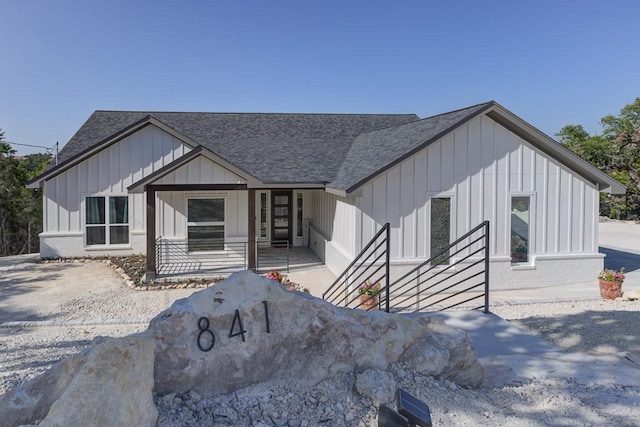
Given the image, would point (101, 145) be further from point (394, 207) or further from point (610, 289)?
point (610, 289)

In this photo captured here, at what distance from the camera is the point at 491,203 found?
38.7ft

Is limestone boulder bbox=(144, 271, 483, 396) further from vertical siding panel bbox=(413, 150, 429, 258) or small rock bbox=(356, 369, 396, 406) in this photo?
vertical siding panel bbox=(413, 150, 429, 258)

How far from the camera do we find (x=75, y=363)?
285 centimetres

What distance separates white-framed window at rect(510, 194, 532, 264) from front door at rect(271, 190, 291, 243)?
A: 8.66 metres

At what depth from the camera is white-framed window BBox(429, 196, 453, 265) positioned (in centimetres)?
1159

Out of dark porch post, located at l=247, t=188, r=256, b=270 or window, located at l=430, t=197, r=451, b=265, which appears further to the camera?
dark porch post, located at l=247, t=188, r=256, b=270

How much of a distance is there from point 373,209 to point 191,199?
6.63 metres

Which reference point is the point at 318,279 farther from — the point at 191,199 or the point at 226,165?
the point at 191,199

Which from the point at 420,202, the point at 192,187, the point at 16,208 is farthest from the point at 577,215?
the point at 16,208

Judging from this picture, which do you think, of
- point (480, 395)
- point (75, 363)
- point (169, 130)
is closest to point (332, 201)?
point (169, 130)

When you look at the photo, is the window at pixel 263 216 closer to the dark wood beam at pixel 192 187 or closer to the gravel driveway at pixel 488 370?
the dark wood beam at pixel 192 187

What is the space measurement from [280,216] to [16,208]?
13879mm

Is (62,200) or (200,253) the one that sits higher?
(62,200)

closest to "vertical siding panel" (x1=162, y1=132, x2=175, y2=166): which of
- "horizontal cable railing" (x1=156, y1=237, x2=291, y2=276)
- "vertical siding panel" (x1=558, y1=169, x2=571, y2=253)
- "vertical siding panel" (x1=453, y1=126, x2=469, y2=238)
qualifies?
"horizontal cable railing" (x1=156, y1=237, x2=291, y2=276)
